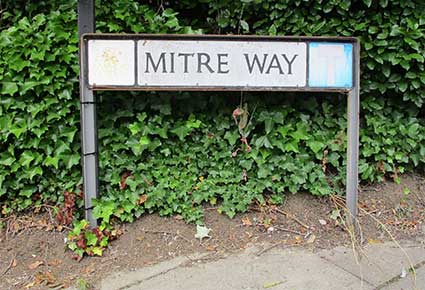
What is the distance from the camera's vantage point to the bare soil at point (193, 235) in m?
2.44

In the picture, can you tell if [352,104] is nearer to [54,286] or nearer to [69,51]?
[69,51]

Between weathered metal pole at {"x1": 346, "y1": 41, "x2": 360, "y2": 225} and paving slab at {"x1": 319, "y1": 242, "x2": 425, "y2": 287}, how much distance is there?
24 cm

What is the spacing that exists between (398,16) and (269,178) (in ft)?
4.60

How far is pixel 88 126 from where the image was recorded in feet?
8.37

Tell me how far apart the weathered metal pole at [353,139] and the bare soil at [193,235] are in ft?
0.50

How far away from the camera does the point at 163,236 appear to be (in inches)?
105

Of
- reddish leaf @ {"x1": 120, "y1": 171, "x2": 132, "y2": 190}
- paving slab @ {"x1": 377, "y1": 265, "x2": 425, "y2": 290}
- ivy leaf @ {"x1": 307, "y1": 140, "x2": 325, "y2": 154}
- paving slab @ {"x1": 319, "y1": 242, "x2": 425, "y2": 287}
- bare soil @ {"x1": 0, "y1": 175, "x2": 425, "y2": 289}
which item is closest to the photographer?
paving slab @ {"x1": 377, "y1": 265, "x2": 425, "y2": 290}

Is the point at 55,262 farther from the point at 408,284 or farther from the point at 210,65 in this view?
the point at 408,284

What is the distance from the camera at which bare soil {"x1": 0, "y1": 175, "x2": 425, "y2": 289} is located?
2438 mm

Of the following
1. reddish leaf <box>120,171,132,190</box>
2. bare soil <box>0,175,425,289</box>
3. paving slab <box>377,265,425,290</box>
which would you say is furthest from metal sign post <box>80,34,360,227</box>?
paving slab <box>377,265,425,290</box>

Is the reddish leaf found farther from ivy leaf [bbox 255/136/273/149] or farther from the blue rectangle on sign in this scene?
the blue rectangle on sign

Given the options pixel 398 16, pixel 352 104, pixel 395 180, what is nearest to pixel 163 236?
pixel 352 104

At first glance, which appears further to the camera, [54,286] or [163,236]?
[163,236]

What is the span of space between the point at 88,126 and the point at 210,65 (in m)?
0.84
